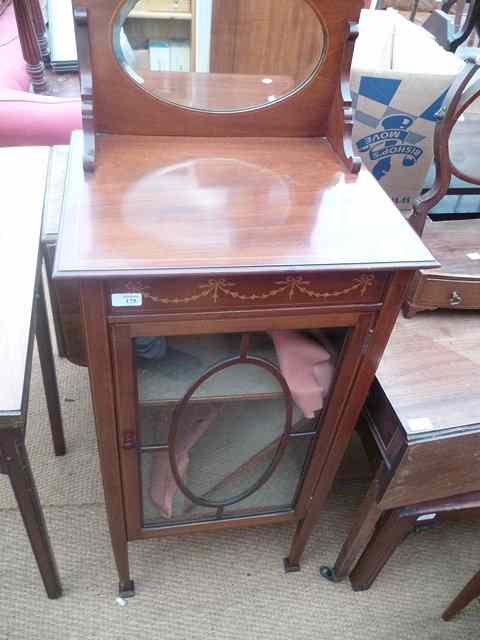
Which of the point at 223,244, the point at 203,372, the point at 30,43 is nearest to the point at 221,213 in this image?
the point at 223,244

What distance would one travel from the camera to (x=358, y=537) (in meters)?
1.04

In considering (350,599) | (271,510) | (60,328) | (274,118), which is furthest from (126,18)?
(350,599)

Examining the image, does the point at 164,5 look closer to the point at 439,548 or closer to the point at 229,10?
the point at 229,10

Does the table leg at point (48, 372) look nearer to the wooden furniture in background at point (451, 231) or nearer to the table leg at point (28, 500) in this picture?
the table leg at point (28, 500)

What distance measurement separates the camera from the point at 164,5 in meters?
0.75

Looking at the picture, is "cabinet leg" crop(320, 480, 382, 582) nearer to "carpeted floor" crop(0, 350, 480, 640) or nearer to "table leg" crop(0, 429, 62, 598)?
"carpeted floor" crop(0, 350, 480, 640)

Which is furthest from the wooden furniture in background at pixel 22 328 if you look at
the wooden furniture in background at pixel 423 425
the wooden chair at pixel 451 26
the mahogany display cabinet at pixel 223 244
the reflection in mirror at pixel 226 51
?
the wooden chair at pixel 451 26

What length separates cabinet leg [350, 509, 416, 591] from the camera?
0.98m

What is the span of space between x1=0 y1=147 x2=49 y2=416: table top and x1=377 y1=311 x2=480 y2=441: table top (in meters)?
0.55

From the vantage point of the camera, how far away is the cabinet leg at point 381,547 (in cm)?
98

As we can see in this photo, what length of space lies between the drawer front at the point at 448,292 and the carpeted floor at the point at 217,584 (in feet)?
1.98

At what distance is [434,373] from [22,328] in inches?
25.9

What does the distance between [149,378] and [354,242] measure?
1.09ft

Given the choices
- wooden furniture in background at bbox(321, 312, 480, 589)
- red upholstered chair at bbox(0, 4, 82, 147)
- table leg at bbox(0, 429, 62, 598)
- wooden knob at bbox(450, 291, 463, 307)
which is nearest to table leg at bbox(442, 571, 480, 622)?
wooden furniture in background at bbox(321, 312, 480, 589)
